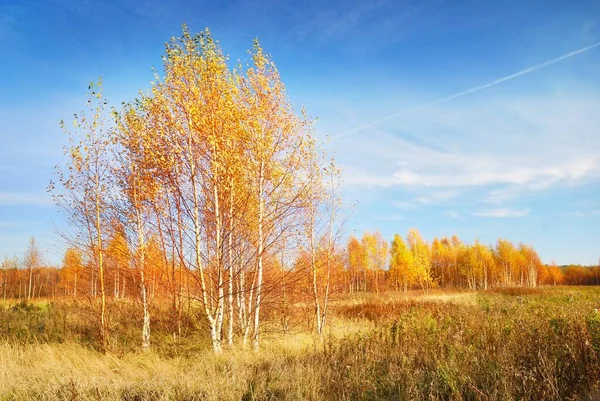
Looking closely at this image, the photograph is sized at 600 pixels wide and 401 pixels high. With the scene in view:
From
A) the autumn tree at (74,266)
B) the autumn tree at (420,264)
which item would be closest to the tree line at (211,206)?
the autumn tree at (74,266)

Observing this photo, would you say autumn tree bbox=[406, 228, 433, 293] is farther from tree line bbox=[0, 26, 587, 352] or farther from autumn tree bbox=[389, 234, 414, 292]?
tree line bbox=[0, 26, 587, 352]

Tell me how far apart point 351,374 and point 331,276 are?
905 cm

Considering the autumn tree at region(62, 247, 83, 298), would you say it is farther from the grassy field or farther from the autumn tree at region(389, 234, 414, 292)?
the autumn tree at region(389, 234, 414, 292)

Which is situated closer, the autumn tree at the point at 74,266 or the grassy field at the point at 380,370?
the grassy field at the point at 380,370

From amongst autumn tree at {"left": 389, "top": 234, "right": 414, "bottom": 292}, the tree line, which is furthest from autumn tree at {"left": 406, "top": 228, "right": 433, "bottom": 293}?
the tree line

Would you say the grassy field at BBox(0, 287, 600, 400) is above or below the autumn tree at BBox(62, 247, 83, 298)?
below

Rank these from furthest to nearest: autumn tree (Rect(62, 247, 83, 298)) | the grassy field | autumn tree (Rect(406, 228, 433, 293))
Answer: autumn tree (Rect(406, 228, 433, 293)) < autumn tree (Rect(62, 247, 83, 298)) < the grassy field

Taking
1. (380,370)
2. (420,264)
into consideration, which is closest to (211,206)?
(380,370)

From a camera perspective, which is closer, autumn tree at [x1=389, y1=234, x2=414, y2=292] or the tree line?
the tree line

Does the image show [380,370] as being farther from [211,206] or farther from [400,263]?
[400,263]

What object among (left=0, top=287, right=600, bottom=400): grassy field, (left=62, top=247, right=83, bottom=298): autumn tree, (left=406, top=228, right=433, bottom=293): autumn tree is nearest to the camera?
Result: (left=0, top=287, right=600, bottom=400): grassy field

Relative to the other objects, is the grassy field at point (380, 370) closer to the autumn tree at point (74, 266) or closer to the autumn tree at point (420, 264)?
the autumn tree at point (74, 266)

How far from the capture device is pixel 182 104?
9.55m

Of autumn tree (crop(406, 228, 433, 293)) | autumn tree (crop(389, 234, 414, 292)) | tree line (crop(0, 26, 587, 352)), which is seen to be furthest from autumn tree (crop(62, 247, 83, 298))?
autumn tree (crop(389, 234, 414, 292))
